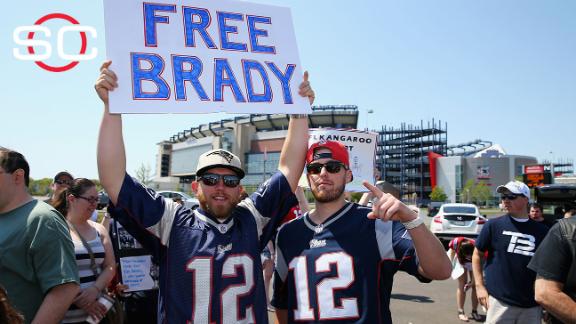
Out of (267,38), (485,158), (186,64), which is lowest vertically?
(485,158)

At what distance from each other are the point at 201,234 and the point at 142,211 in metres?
0.39

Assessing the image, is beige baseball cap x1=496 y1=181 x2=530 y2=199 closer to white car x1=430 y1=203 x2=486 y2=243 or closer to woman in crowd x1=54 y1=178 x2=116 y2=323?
woman in crowd x1=54 y1=178 x2=116 y2=323

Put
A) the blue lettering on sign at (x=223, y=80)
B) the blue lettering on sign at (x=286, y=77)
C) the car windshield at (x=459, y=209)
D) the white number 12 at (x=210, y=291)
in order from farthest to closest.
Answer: the car windshield at (x=459, y=209) < the blue lettering on sign at (x=286, y=77) < the blue lettering on sign at (x=223, y=80) < the white number 12 at (x=210, y=291)

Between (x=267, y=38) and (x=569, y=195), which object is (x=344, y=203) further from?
(x=569, y=195)

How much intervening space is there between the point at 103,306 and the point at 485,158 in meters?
102

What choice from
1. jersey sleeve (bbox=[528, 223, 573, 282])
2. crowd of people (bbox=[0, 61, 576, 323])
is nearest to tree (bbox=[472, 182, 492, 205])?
jersey sleeve (bbox=[528, 223, 573, 282])

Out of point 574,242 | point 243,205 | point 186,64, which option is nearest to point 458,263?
point 574,242

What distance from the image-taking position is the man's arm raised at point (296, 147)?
2.93 meters

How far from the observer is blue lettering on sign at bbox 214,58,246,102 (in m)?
2.82

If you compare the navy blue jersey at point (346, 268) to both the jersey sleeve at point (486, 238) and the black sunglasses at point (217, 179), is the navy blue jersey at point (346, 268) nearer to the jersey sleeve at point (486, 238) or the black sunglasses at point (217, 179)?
the black sunglasses at point (217, 179)

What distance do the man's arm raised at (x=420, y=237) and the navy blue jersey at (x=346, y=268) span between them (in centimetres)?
10

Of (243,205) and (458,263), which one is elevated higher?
(243,205)

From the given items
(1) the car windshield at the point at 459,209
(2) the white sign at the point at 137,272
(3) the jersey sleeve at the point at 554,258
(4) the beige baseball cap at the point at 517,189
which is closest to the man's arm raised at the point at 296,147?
(3) the jersey sleeve at the point at 554,258

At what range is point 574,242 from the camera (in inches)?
93.4
